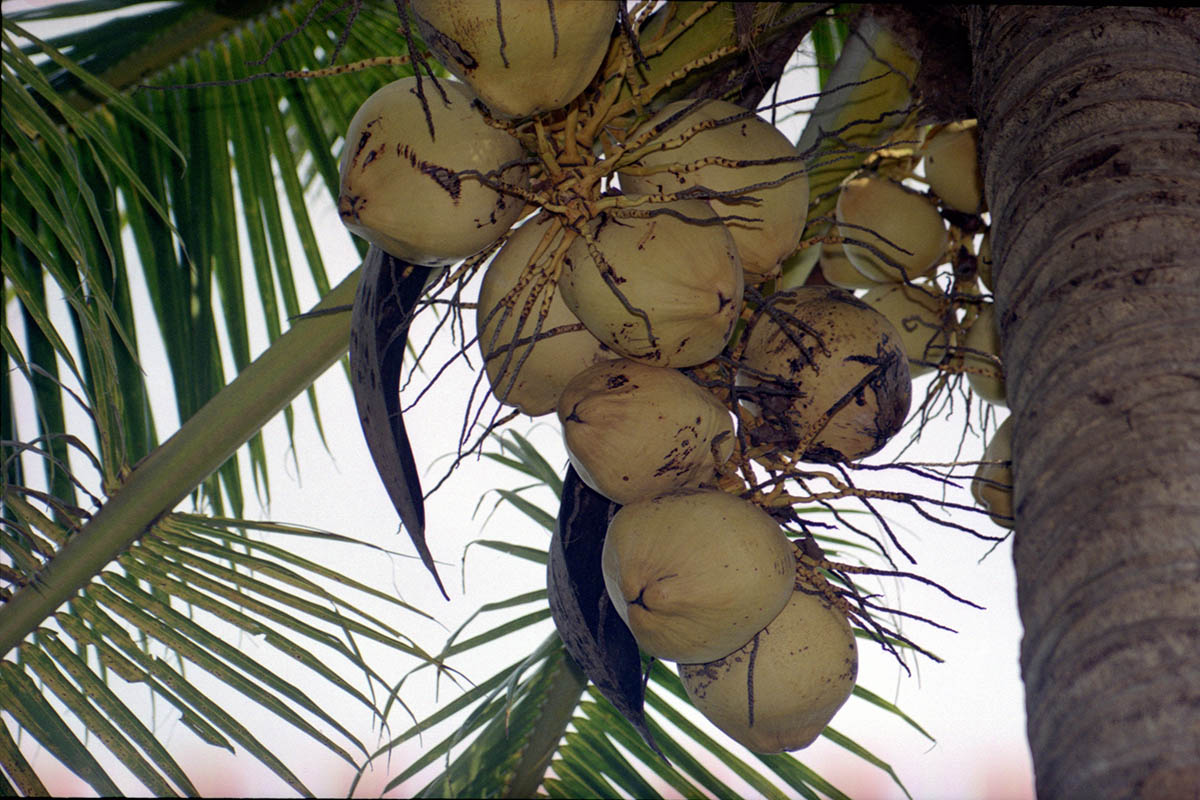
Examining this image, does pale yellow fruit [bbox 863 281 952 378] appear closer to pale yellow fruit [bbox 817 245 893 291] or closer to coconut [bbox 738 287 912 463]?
pale yellow fruit [bbox 817 245 893 291]

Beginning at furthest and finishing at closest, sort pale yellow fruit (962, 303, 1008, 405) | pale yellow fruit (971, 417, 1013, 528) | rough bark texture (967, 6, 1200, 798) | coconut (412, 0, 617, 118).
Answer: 1. pale yellow fruit (962, 303, 1008, 405)
2. pale yellow fruit (971, 417, 1013, 528)
3. coconut (412, 0, 617, 118)
4. rough bark texture (967, 6, 1200, 798)

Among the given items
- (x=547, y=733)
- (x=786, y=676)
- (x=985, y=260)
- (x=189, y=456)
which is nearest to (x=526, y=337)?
(x=786, y=676)

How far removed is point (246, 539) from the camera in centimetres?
161

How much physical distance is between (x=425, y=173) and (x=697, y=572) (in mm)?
456

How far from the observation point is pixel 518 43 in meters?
0.97

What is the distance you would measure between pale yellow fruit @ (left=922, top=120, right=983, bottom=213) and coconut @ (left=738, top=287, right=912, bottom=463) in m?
0.37

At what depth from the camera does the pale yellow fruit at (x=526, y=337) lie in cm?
122

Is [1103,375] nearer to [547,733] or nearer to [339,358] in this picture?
[339,358]

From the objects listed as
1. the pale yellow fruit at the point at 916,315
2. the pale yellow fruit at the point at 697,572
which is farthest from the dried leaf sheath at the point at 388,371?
the pale yellow fruit at the point at 916,315

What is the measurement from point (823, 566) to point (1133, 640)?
572 mm

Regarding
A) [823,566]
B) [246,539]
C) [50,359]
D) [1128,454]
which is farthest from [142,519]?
[1128,454]

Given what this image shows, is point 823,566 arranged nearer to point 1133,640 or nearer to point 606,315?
point 606,315

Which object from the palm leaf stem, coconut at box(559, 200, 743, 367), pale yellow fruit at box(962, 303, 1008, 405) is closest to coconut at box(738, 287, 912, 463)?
coconut at box(559, 200, 743, 367)

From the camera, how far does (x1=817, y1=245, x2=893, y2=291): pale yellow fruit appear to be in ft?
5.73
